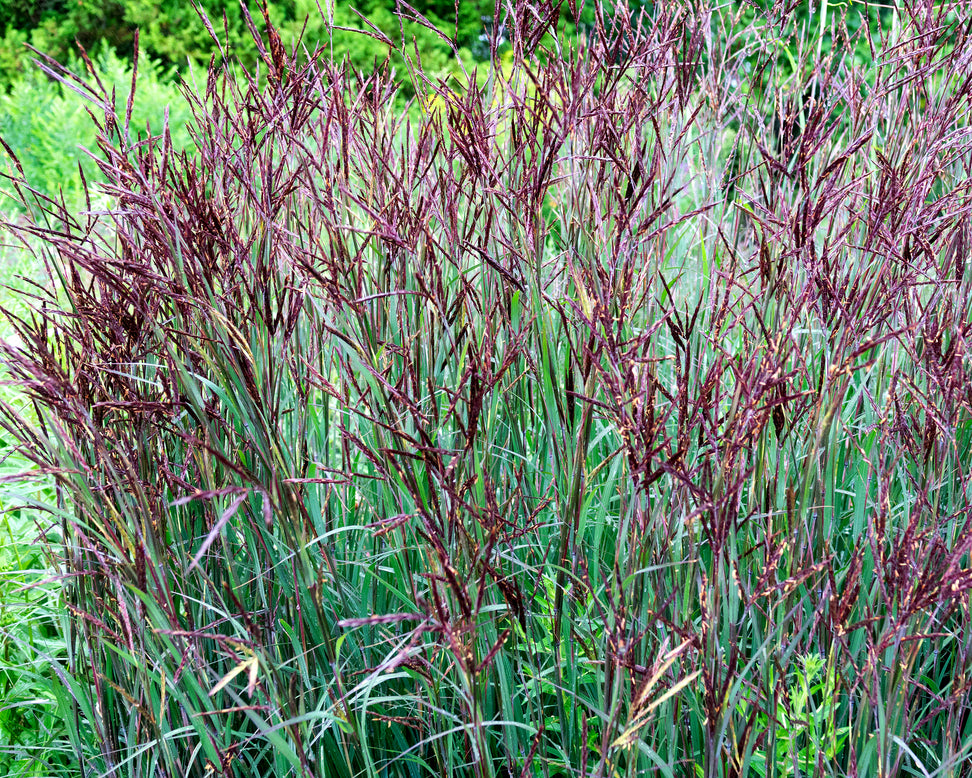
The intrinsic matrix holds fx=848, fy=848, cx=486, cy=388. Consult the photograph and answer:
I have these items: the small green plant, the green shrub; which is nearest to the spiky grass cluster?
the small green plant

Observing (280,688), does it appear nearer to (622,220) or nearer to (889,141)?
(622,220)

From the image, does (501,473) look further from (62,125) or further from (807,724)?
(62,125)

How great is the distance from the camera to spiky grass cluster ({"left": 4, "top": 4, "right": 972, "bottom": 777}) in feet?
3.70

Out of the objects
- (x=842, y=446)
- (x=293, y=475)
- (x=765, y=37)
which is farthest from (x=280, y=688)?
(x=765, y=37)

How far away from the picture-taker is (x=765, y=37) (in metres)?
1.84

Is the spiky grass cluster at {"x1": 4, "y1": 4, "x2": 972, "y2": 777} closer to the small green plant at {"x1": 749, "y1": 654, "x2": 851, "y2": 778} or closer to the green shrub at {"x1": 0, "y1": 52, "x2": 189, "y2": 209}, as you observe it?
the small green plant at {"x1": 749, "y1": 654, "x2": 851, "y2": 778}

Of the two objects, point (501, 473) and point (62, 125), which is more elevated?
point (62, 125)

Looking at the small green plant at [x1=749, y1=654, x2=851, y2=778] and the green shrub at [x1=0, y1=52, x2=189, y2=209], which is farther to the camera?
the green shrub at [x1=0, y1=52, x2=189, y2=209]

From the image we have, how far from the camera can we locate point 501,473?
67.6 inches

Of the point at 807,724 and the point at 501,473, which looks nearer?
the point at 807,724

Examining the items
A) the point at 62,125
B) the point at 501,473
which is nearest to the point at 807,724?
the point at 501,473

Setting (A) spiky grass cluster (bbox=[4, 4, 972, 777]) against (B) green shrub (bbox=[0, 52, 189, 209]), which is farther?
(B) green shrub (bbox=[0, 52, 189, 209])

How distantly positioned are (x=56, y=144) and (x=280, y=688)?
665cm

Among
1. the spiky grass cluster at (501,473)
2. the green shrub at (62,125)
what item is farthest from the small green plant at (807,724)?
the green shrub at (62,125)
